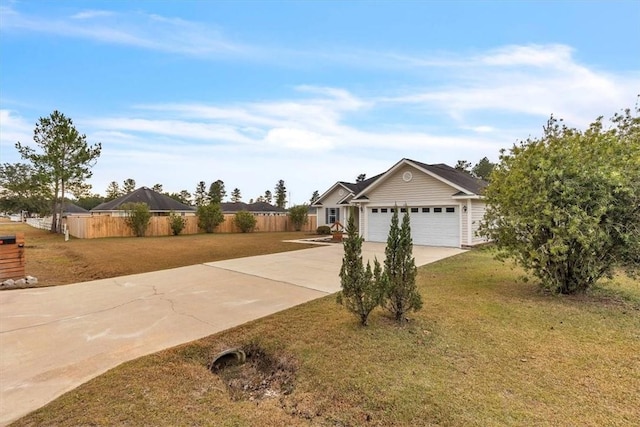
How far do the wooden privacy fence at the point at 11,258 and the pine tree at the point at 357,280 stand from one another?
8.68 metres

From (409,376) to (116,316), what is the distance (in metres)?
4.72

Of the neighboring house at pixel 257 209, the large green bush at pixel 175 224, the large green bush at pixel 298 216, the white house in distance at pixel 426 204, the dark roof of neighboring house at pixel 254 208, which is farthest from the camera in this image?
the dark roof of neighboring house at pixel 254 208

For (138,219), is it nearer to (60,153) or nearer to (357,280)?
(60,153)

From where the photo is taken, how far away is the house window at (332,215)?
25156mm

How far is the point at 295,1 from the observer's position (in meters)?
10.8

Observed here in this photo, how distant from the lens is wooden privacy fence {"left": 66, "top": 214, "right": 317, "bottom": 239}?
2048 centimetres

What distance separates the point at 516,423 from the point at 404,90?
44.0 feet

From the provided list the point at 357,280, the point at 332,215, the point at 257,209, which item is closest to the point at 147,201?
the point at 257,209

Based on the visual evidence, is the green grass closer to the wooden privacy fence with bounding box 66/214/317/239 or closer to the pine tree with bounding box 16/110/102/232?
the wooden privacy fence with bounding box 66/214/317/239

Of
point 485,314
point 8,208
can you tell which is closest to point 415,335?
point 485,314

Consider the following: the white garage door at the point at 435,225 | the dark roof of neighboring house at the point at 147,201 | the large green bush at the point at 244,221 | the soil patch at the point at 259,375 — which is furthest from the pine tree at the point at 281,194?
the soil patch at the point at 259,375

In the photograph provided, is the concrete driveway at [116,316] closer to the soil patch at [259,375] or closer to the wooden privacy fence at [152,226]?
the soil patch at [259,375]

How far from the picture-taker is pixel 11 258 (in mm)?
7781

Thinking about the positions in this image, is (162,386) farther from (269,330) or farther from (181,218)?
(181,218)
